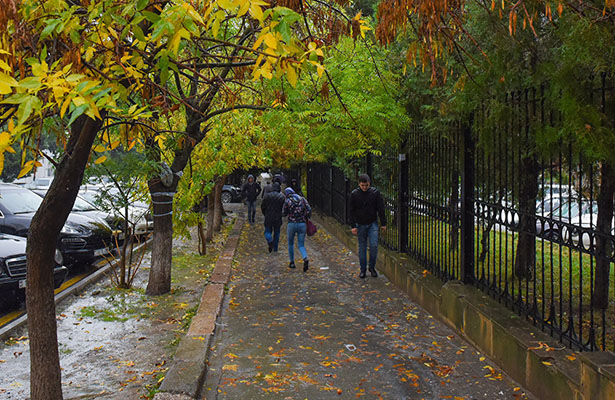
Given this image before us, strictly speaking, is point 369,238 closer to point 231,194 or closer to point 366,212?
point 366,212

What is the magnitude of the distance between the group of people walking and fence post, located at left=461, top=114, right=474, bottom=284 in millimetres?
2967

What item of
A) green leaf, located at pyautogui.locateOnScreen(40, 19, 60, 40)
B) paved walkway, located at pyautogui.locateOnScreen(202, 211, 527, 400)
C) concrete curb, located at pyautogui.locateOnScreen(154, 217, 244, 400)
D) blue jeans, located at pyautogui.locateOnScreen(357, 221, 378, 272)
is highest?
green leaf, located at pyautogui.locateOnScreen(40, 19, 60, 40)

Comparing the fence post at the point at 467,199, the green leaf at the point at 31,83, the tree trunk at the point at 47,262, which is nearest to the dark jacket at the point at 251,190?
the fence post at the point at 467,199

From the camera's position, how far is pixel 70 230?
42.4 ft

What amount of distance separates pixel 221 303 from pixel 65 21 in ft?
18.8

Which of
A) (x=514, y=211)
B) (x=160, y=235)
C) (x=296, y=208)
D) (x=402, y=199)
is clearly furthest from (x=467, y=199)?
(x=296, y=208)

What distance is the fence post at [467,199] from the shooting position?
24.8 ft

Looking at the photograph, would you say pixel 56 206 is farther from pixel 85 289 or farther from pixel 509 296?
pixel 85 289

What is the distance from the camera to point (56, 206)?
14.9 ft

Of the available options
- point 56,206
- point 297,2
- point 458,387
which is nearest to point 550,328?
point 458,387

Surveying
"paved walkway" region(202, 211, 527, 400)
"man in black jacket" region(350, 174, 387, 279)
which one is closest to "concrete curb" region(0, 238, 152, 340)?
"paved walkway" region(202, 211, 527, 400)

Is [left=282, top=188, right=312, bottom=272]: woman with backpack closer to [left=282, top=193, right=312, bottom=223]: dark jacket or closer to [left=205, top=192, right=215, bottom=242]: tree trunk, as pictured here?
[left=282, top=193, right=312, bottom=223]: dark jacket

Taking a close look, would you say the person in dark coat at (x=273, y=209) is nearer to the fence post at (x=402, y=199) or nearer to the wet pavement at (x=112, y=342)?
the wet pavement at (x=112, y=342)

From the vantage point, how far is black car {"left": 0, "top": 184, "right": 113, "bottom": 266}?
1273 centimetres
